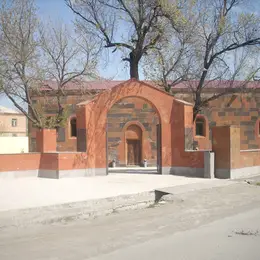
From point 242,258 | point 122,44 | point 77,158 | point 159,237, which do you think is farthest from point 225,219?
point 122,44

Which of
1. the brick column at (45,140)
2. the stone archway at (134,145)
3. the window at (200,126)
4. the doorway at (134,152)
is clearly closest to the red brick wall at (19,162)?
the brick column at (45,140)

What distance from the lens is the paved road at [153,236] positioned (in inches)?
234

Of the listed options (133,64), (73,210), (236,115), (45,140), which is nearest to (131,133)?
(133,64)

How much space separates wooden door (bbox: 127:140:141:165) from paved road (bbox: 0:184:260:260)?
1552cm

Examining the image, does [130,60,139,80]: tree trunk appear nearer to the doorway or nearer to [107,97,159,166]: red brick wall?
[107,97,159,166]: red brick wall

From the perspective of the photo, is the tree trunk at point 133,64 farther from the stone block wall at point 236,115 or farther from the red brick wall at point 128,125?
the stone block wall at point 236,115

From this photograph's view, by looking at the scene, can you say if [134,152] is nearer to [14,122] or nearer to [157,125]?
[157,125]

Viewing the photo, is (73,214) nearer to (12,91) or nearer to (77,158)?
(77,158)

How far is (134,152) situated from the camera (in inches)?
1044

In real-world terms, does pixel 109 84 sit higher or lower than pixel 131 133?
higher

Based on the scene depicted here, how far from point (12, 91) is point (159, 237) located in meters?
15.4

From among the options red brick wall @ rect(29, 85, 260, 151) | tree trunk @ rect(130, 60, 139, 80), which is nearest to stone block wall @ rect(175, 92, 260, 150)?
red brick wall @ rect(29, 85, 260, 151)

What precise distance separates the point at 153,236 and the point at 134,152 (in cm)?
1935

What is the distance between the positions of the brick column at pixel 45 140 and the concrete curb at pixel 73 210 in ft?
22.8
